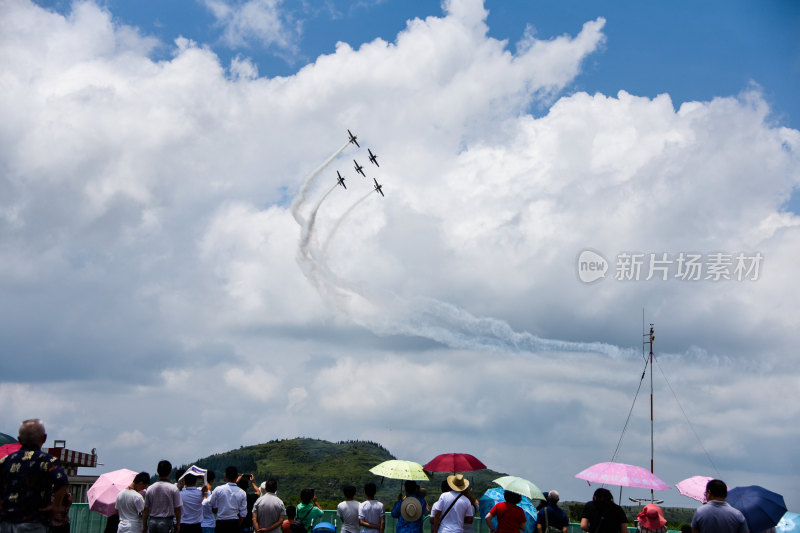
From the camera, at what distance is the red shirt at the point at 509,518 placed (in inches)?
551

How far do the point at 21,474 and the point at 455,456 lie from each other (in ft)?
33.6

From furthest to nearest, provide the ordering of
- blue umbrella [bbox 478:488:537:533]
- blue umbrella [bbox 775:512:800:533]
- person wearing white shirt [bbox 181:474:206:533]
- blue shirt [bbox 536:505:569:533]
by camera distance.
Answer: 1. blue umbrella [bbox 775:512:800:533]
2. person wearing white shirt [bbox 181:474:206:533]
3. blue umbrella [bbox 478:488:537:533]
4. blue shirt [bbox 536:505:569:533]

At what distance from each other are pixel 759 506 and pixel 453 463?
21.5 ft

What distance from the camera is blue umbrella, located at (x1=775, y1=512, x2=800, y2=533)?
1764cm

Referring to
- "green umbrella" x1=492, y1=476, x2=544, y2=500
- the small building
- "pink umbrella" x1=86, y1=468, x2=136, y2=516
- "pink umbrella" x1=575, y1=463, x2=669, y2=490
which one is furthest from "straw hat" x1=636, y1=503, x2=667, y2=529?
the small building

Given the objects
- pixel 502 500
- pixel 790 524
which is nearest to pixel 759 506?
pixel 790 524

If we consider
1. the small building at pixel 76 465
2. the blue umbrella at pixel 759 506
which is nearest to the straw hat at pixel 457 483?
the blue umbrella at pixel 759 506

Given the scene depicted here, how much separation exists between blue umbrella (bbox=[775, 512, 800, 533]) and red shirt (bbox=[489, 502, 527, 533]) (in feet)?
26.0

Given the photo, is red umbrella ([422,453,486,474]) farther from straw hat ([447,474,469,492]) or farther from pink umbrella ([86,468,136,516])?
pink umbrella ([86,468,136,516])

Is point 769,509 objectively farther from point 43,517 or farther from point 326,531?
point 43,517

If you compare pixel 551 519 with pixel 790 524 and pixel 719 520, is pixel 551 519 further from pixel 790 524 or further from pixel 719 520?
pixel 790 524

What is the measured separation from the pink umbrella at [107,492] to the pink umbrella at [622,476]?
1079cm

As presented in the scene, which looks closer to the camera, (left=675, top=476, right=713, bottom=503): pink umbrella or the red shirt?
the red shirt

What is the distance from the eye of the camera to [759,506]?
1437 centimetres
